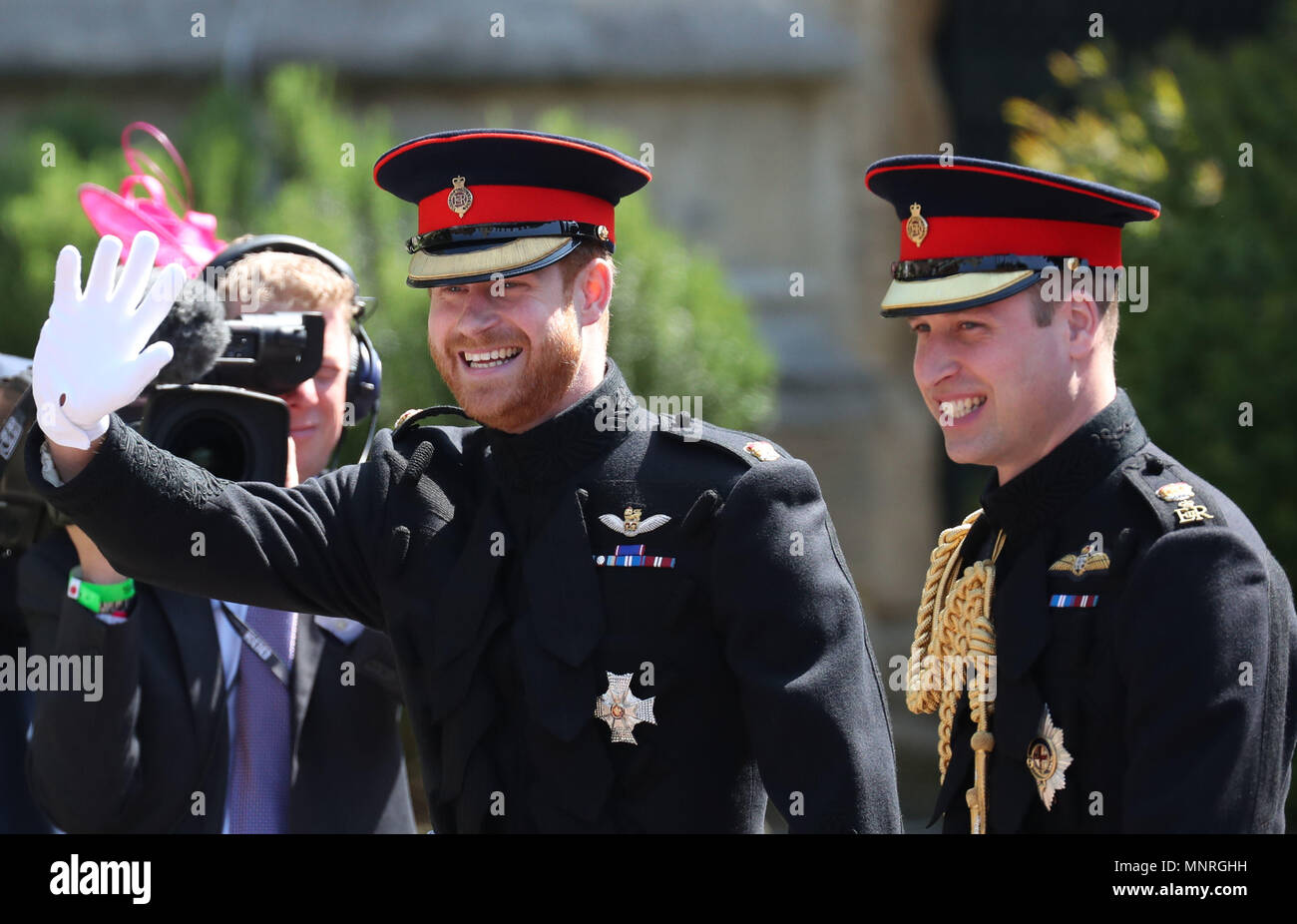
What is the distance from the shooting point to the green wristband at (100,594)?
3041 mm

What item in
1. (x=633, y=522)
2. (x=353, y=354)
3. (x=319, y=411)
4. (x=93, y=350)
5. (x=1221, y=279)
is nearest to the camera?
(x=93, y=350)

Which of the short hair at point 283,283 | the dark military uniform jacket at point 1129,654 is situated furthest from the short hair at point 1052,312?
the short hair at point 283,283

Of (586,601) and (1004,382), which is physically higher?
(1004,382)

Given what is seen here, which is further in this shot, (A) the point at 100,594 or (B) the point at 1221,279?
(B) the point at 1221,279

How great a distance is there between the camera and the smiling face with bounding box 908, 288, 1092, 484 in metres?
2.55

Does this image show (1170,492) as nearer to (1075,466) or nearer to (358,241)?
(1075,466)

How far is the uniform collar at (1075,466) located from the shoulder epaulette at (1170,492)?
3cm

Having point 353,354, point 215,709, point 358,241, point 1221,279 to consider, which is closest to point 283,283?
point 353,354

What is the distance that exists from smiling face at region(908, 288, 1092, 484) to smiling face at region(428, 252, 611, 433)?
555 millimetres

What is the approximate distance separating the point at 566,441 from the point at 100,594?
0.94 m

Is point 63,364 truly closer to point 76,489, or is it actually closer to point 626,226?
point 76,489

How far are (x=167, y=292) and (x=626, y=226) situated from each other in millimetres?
3928

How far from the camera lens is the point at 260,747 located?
319 cm

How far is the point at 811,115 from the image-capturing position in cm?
876
